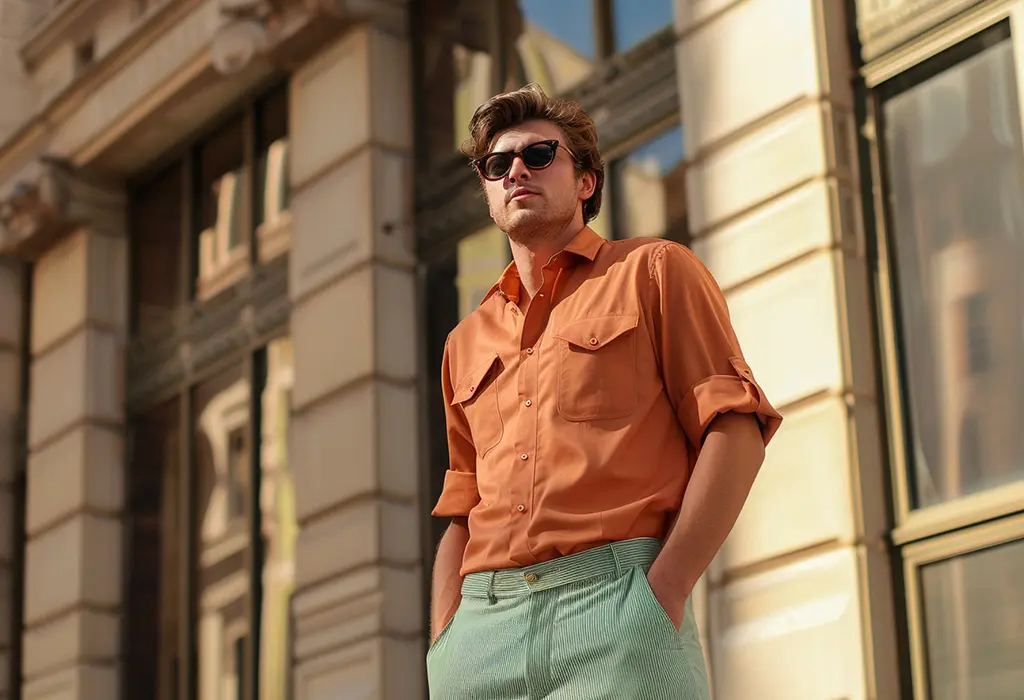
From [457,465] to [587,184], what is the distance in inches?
32.1

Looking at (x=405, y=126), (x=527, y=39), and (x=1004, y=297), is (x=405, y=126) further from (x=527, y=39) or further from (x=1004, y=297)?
(x=1004, y=297)

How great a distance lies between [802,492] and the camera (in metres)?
7.30

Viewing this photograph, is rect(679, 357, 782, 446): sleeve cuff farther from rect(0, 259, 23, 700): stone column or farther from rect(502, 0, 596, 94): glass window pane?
rect(0, 259, 23, 700): stone column

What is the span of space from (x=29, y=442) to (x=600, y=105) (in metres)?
6.94

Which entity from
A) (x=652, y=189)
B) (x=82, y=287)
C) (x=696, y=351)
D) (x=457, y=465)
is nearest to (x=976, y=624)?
(x=652, y=189)

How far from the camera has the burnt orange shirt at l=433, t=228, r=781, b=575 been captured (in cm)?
360

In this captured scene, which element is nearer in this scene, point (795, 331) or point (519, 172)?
point (519, 172)

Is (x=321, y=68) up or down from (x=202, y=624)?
up

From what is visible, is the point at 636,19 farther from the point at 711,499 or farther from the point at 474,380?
the point at 711,499

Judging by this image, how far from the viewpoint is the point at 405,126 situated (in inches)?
442

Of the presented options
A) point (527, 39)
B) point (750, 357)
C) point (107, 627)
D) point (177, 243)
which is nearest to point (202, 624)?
point (107, 627)

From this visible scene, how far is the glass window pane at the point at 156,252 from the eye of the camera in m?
13.8

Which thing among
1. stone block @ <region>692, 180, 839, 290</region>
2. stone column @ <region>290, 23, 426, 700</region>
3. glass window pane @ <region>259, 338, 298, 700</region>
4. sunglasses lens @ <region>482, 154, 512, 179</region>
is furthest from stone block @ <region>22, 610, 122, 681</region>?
sunglasses lens @ <region>482, 154, 512, 179</region>

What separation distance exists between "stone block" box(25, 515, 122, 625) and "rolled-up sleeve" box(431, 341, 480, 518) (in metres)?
9.62
